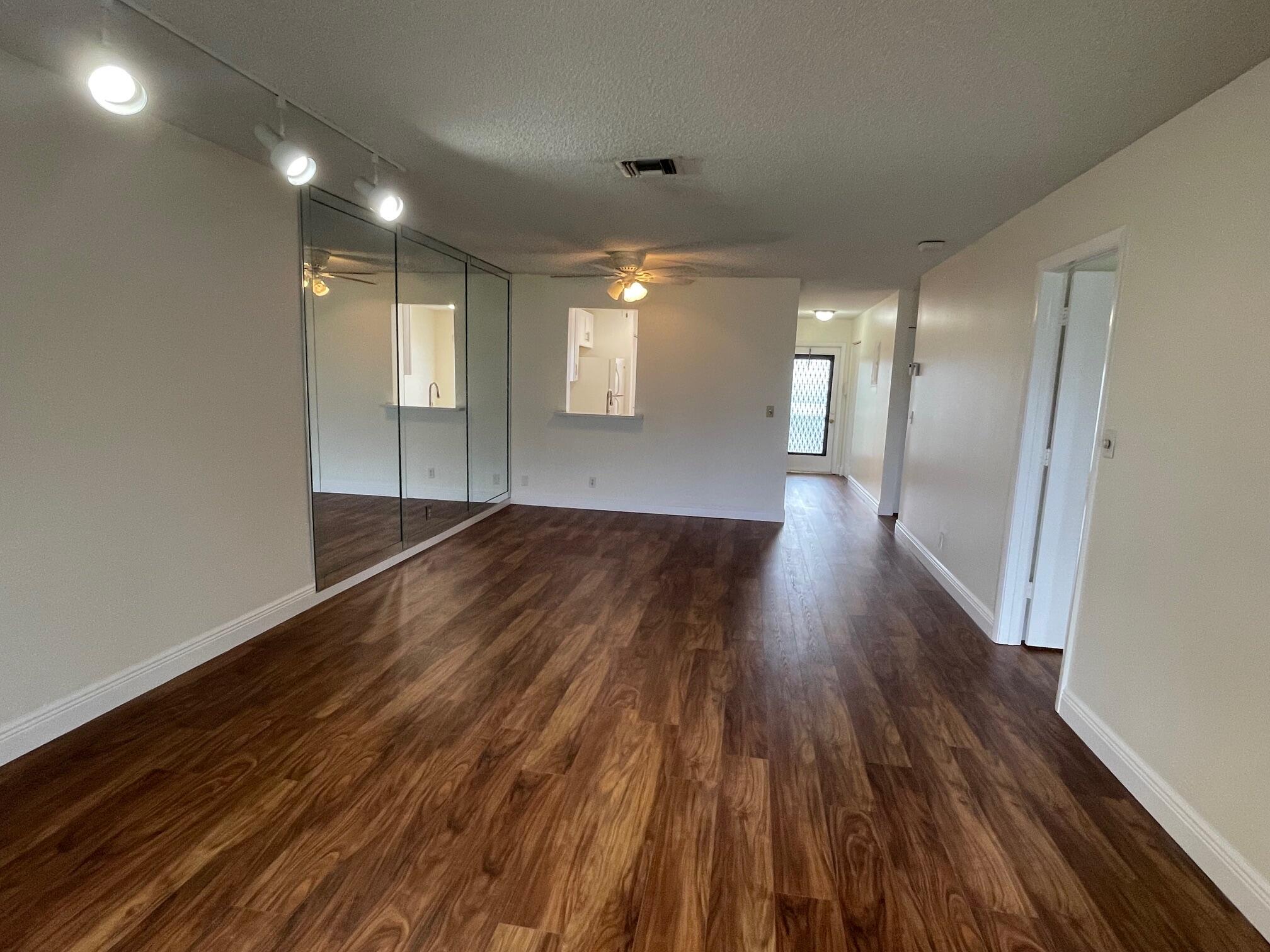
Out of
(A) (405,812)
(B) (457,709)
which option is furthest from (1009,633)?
(A) (405,812)

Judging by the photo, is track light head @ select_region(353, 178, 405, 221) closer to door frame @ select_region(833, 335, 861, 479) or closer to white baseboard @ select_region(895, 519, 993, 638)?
white baseboard @ select_region(895, 519, 993, 638)

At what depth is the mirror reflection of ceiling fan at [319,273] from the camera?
3385mm

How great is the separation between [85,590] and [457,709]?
1475 mm

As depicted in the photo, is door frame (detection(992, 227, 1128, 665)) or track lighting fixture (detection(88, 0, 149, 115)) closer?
track lighting fixture (detection(88, 0, 149, 115))

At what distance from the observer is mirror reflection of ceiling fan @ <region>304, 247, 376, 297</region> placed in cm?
338

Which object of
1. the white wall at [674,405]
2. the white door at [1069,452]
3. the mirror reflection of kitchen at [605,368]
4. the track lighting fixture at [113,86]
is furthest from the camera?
the mirror reflection of kitchen at [605,368]

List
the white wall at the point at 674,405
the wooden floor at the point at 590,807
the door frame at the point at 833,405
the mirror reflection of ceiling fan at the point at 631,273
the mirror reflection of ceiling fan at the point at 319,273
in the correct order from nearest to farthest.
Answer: the wooden floor at the point at 590,807 < the mirror reflection of ceiling fan at the point at 319,273 < the mirror reflection of ceiling fan at the point at 631,273 < the white wall at the point at 674,405 < the door frame at the point at 833,405

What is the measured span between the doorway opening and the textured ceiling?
59 centimetres

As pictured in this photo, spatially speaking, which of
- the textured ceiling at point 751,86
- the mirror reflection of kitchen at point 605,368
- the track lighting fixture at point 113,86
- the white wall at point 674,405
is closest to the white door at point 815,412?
the mirror reflection of kitchen at point 605,368

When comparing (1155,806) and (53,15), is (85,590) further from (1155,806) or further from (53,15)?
(1155,806)

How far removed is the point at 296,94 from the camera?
2264 millimetres

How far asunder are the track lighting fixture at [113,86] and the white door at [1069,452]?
3812 mm

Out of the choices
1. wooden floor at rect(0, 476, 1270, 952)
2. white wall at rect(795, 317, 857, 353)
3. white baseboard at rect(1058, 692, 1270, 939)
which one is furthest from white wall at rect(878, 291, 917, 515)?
white baseboard at rect(1058, 692, 1270, 939)

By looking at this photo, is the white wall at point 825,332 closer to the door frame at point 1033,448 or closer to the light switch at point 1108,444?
the door frame at point 1033,448
